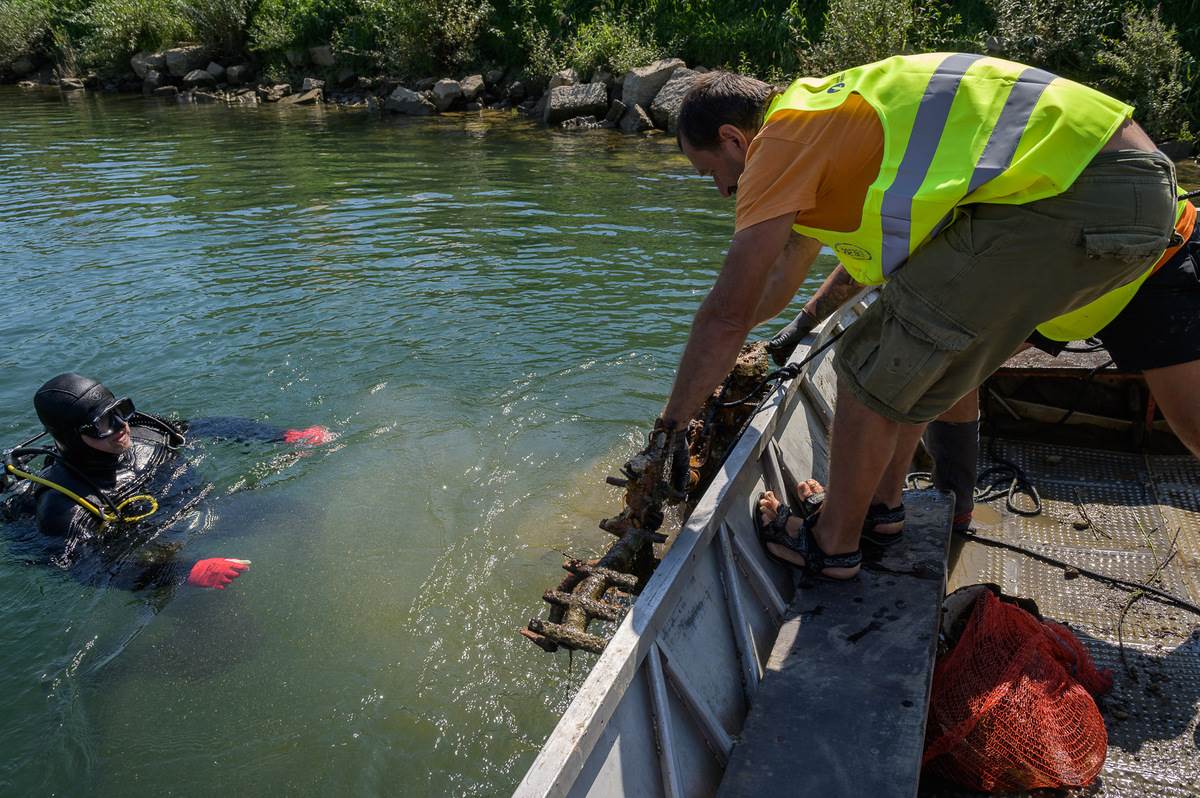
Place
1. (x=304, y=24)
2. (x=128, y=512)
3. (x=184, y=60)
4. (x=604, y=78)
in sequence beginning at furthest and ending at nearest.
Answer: (x=184, y=60)
(x=304, y=24)
(x=604, y=78)
(x=128, y=512)

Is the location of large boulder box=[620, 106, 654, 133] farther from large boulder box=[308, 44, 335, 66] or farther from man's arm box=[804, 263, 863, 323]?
man's arm box=[804, 263, 863, 323]

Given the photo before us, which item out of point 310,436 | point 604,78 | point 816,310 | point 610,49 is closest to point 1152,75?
point 604,78

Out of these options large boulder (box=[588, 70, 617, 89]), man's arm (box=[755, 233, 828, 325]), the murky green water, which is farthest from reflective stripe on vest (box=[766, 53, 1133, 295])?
large boulder (box=[588, 70, 617, 89])

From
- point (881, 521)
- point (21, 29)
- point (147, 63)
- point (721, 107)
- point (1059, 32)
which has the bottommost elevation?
point (881, 521)

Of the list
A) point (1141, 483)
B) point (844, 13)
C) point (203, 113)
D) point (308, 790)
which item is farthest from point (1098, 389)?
point (203, 113)

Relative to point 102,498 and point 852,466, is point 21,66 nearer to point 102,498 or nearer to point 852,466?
point 102,498

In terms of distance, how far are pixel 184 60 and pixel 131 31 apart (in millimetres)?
3549

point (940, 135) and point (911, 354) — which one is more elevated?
point (940, 135)

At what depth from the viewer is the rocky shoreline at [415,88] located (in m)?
20.9

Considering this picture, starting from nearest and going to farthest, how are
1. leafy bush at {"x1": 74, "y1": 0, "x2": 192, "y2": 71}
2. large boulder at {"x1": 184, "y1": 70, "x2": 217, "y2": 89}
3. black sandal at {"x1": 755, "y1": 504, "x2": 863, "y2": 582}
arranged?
black sandal at {"x1": 755, "y1": 504, "x2": 863, "y2": 582}, large boulder at {"x1": 184, "y1": 70, "x2": 217, "y2": 89}, leafy bush at {"x1": 74, "y1": 0, "x2": 192, "y2": 71}

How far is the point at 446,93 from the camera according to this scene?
952 inches

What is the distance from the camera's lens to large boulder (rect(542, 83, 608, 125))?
70.2 feet

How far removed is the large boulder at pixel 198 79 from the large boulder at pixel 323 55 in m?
3.72

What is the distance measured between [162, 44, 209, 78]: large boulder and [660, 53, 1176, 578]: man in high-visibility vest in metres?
33.3
